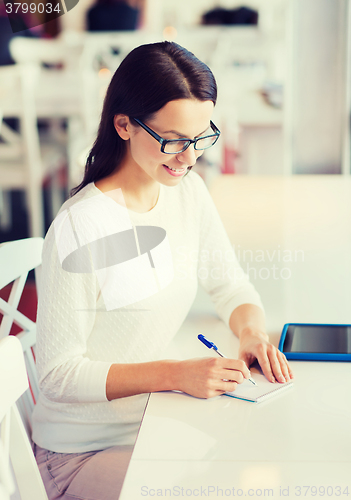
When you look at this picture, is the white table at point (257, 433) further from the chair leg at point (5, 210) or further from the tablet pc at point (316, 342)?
the chair leg at point (5, 210)

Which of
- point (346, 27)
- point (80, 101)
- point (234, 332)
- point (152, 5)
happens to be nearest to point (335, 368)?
point (234, 332)

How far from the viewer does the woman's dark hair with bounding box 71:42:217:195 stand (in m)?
0.85

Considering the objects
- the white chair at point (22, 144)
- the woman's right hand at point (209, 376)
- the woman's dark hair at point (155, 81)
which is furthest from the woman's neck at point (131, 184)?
the white chair at point (22, 144)

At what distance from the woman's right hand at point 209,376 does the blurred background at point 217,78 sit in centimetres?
252

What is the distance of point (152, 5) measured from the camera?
4.36m

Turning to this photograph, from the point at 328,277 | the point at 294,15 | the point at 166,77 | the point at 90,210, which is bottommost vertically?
the point at 328,277

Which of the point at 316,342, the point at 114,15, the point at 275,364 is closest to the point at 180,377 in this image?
the point at 275,364

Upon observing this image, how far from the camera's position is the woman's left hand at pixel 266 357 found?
77cm

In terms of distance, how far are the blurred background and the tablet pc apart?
7.95 feet

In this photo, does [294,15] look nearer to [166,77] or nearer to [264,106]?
[264,106]

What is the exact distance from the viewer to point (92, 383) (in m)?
0.79

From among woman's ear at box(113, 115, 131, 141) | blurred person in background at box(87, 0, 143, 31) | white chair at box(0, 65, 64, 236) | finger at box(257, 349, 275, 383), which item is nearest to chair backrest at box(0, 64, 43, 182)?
white chair at box(0, 65, 64, 236)

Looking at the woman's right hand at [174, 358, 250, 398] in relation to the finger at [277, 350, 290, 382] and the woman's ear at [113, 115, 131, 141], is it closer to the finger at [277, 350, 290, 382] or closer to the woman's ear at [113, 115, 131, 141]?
the finger at [277, 350, 290, 382]

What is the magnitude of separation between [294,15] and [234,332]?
3.49 meters
